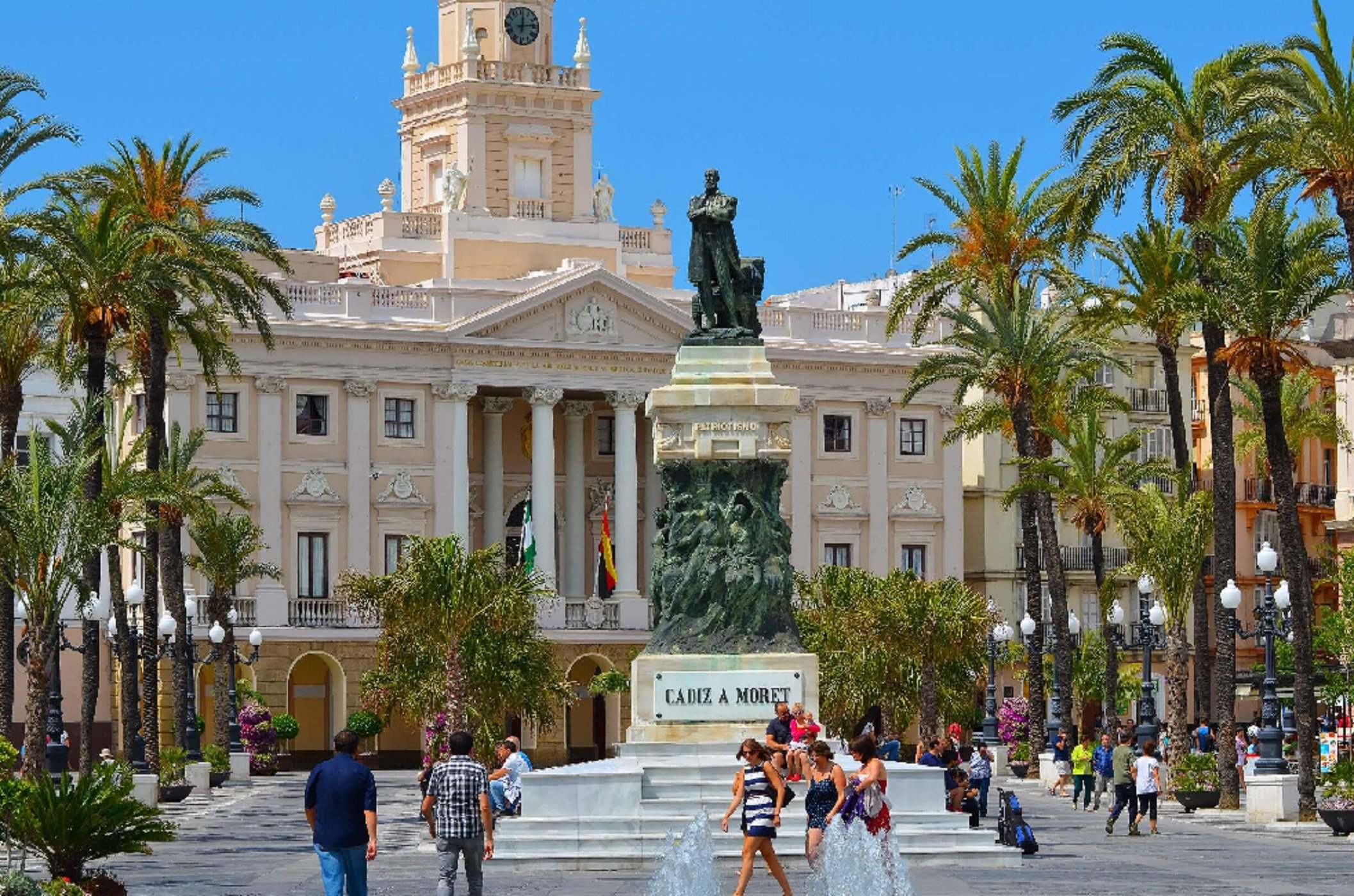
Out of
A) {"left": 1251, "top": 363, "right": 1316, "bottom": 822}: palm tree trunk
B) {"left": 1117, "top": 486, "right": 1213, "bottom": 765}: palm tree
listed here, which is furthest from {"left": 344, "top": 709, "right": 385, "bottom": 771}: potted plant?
{"left": 1251, "top": 363, "right": 1316, "bottom": 822}: palm tree trunk

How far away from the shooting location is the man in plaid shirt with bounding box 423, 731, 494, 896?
86.3ft

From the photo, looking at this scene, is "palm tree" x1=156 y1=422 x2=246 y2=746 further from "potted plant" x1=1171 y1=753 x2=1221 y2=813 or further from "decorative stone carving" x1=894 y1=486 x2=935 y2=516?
"decorative stone carving" x1=894 y1=486 x2=935 y2=516

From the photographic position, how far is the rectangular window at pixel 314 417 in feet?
289

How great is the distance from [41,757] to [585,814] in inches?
514

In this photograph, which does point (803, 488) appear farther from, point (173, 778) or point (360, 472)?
point (173, 778)

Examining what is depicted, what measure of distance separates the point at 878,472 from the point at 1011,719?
51.5 ft

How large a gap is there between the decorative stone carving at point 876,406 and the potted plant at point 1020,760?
19.8 m

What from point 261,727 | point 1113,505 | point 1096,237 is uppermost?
point 1096,237

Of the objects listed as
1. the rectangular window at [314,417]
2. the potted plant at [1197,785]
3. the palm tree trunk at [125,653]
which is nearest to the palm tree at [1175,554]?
the potted plant at [1197,785]

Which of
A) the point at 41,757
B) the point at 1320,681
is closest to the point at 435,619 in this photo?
the point at 41,757

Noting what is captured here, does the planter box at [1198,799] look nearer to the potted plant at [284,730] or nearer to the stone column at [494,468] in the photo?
the potted plant at [284,730]

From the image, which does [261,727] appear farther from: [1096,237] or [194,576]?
[1096,237]

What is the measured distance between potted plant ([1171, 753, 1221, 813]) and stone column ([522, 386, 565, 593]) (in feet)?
123

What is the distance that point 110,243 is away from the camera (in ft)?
176
